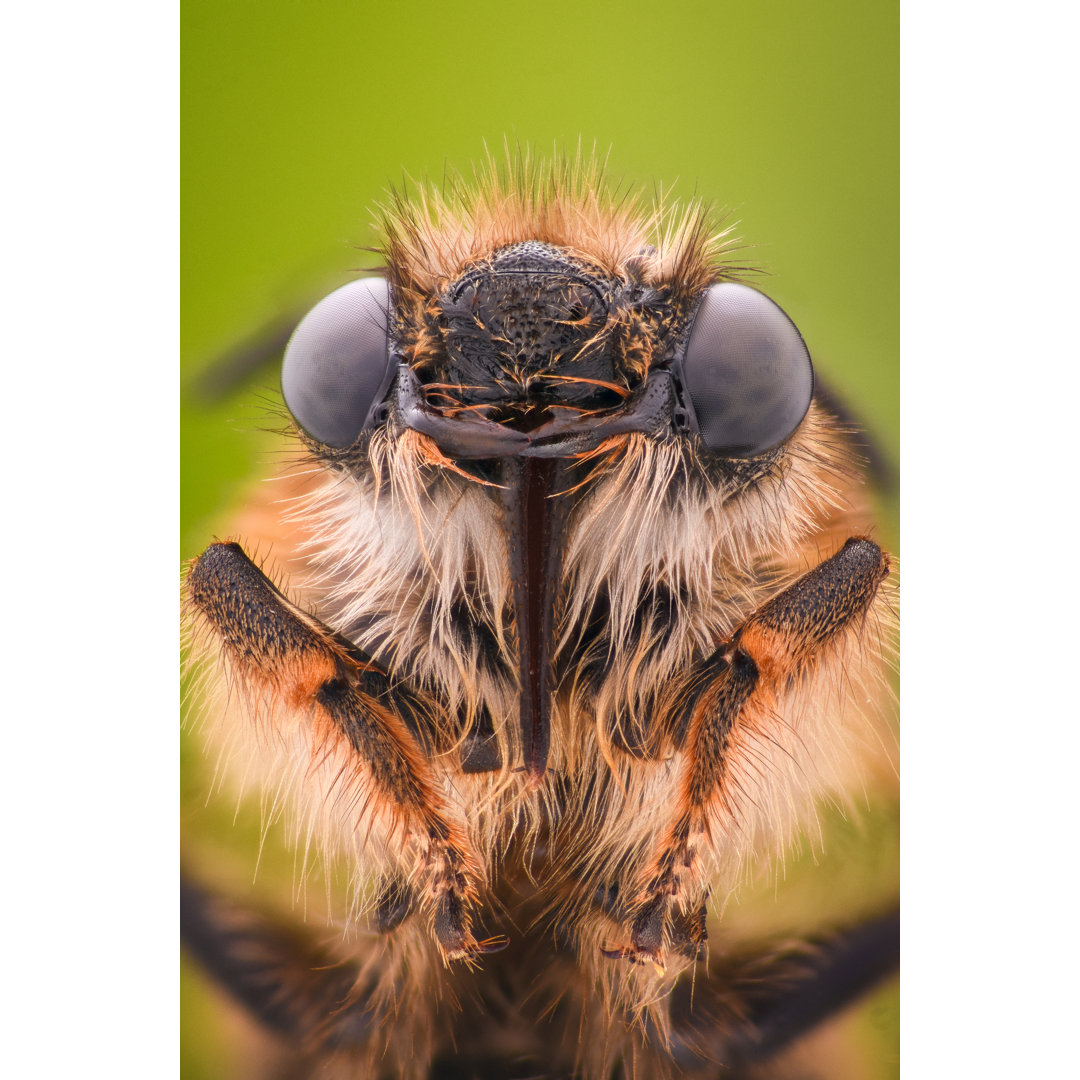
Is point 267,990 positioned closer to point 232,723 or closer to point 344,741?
point 232,723

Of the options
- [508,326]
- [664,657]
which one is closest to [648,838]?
[664,657]

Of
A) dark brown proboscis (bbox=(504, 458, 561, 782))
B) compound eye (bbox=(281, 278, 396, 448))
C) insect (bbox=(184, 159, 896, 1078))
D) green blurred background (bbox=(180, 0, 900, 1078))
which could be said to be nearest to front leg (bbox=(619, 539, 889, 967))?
insect (bbox=(184, 159, 896, 1078))

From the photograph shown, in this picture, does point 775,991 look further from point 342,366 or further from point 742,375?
point 342,366

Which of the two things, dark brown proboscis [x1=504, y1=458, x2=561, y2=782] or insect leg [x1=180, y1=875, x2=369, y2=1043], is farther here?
insect leg [x1=180, y1=875, x2=369, y2=1043]

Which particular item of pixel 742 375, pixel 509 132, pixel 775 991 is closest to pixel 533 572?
pixel 742 375

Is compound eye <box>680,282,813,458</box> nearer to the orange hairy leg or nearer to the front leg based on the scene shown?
the front leg
